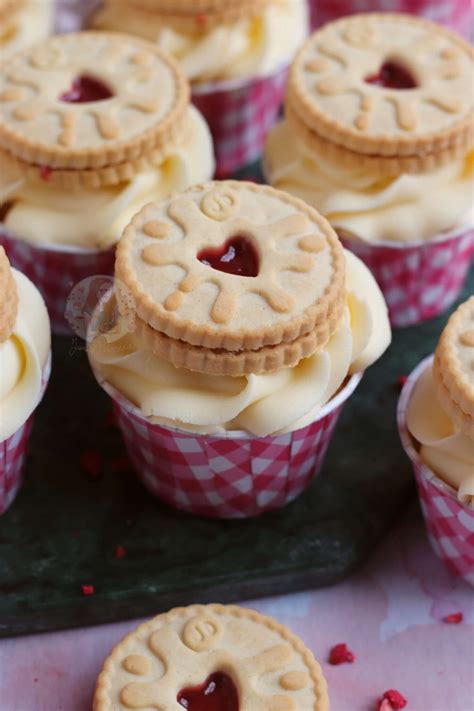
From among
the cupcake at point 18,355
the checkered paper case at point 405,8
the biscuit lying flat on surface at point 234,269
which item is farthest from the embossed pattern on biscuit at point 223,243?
the checkered paper case at point 405,8

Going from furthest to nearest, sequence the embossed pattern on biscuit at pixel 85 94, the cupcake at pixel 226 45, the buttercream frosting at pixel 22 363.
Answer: the cupcake at pixel 226 45
the embossed pattern on biscuit at pixel 85 94
the buttercream frosting at pixel 22 363

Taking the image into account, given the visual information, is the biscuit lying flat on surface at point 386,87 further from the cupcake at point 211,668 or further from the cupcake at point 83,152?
the cupcake at point 211,668

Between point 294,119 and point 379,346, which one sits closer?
point 379,346

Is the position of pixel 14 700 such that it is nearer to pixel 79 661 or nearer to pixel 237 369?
pixel 79 661

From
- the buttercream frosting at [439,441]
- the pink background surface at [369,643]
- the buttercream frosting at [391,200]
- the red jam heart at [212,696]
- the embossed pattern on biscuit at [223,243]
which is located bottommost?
the pink background surface at [369,643]

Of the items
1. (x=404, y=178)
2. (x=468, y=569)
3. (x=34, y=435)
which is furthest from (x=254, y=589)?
(x=404, y=178)

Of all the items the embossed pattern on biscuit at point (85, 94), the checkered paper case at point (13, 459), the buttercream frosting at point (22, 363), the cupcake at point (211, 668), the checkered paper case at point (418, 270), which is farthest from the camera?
the checkered paper case at point (418, 270)
